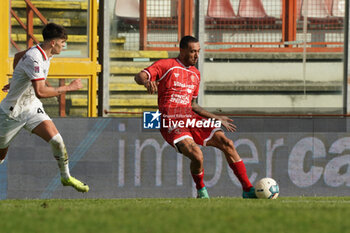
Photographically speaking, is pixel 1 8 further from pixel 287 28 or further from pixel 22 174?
pixel 287 28

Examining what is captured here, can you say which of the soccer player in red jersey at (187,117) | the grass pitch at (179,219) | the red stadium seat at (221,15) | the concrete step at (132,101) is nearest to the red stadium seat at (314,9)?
the red stadium seat at (221,15)

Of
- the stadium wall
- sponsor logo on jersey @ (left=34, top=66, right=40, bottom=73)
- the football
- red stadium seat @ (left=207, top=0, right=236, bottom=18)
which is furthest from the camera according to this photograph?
red stadium seat @ (left=207, top=0, right=236, bottom=18)

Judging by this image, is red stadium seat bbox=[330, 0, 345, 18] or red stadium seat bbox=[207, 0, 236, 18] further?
red stadium seat bbox=[330, 0, 345, 18]

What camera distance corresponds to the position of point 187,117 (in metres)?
9.48

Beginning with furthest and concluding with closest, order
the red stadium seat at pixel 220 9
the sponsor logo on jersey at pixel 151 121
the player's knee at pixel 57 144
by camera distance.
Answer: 1. the red stadium seat at pixel 220 9
2. the sponsor logo on jersey at pixel 151 121
3. the player's knee at pixel 57 144

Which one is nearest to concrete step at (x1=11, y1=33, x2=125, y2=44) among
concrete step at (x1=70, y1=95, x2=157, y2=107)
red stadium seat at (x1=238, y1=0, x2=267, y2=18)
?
concrete step at (x1=70, y1=95, x2=157, y2=107)

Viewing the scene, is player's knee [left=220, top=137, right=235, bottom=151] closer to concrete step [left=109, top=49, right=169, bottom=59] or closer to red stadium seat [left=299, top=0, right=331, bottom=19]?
concrete step [left=109, top=49, right=169, bottom=59]

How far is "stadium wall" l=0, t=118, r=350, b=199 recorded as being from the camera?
38.9 feet

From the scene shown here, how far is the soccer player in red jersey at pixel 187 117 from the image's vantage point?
9305 mm

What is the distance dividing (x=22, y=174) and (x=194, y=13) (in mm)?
3593

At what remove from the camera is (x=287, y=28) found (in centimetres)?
1344

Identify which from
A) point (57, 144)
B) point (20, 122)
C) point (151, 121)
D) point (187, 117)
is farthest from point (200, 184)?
point (151, 121)

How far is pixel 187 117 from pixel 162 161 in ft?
8.85

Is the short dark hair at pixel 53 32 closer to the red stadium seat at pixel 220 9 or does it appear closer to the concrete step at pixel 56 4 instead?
the concrete step at pixel 56 4
